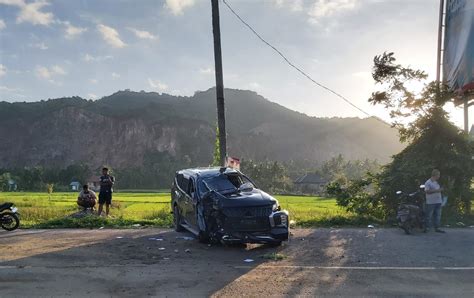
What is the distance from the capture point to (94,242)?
438 inches

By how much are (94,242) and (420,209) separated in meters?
8.78

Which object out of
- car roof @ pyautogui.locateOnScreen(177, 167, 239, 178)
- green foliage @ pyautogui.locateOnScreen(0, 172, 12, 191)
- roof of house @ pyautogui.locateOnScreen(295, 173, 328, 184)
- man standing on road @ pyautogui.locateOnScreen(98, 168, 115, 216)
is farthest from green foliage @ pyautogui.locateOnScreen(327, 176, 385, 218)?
roof of house @ pyautogui.locateOnScreen(295, 173, 328, 184)

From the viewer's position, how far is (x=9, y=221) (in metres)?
13.3

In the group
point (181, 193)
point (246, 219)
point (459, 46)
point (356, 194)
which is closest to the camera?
point (246, 219)

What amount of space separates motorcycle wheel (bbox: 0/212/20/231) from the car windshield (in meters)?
6.10

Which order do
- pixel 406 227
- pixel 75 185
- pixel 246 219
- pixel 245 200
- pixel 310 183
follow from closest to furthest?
pixel 246 219
pixel 245 200
pixel 406 227
pixel 75 185
pixel 310 183

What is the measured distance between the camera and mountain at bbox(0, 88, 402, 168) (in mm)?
139375

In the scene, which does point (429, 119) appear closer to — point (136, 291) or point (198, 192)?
point (198, 192)

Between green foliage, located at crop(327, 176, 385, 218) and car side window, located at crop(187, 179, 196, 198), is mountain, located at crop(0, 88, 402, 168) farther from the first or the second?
car side window, located at crop(187, 179, 196, 198)

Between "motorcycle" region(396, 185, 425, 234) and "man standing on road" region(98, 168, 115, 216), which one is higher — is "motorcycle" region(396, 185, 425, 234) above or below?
below

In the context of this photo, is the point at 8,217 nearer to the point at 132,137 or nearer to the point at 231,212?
the point at 231,212

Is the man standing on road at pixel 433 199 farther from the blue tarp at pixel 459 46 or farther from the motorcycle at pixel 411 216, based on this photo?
the blue tarp at pixel 459 46

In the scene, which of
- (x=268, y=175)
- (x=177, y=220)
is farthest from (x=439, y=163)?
(x=268, y=175)

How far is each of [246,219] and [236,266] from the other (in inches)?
56.8
